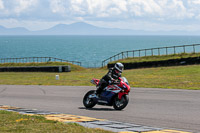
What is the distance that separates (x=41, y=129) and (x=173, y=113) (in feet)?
15.3

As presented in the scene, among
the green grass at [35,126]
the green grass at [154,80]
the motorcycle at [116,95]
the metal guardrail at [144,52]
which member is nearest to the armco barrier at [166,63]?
the metal guardrail at [144,52]

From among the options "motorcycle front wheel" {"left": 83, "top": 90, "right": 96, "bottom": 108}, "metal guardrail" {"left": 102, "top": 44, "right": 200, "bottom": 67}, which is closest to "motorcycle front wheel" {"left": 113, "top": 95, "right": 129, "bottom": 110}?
"motorcycle front wheel" {"left": 83, "top": 90, "right": 96, "bottom": 108}

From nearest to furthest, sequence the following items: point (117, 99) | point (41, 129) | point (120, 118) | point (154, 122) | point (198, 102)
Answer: point (41, 129) → point (154, 122) → point (120, 118) → point (117, 99) → point (198, 102)

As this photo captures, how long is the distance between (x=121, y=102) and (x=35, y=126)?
13.6 ft

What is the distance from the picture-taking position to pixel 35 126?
7.96 metres

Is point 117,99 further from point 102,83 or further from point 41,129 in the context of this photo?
point 41,129

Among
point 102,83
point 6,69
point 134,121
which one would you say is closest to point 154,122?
point 134,121

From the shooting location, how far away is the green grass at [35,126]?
741 cm

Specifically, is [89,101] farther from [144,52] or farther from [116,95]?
[144,52]

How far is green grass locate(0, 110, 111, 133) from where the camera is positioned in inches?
292

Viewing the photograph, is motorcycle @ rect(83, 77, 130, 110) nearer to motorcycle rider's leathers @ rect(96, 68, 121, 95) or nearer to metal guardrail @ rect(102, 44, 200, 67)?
motorcycle rider's leathers @ rect(96, 68, 121, 95)

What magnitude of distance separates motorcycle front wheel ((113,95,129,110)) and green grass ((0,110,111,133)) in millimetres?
3164

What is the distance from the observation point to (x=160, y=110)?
11367 millimetres

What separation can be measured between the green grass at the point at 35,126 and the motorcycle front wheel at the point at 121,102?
3.16 metres
